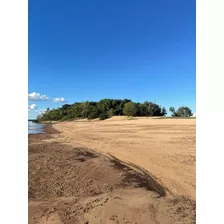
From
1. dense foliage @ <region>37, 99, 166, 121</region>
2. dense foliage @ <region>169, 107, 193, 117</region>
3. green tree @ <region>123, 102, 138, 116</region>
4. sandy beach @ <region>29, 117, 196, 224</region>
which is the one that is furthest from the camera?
green tree @ <region>123, 102, 138, 116</region>

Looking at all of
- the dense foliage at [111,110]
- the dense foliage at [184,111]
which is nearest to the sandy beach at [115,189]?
the dense foliage at [184,111]

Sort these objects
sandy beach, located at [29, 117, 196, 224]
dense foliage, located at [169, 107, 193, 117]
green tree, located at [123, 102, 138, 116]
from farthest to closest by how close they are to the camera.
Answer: green tree, located at [123, 102, 138, 116]
dense foliage, located at [169, 107, 193, 117]
sandy beach, located at [29, 117, 196, 224]

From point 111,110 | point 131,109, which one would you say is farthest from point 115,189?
point 111,110

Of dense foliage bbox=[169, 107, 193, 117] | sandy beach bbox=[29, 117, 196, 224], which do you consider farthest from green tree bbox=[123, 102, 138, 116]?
sandy beach bbox=[29, 117, 196, 224]

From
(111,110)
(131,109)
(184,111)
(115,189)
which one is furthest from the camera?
(111,110)

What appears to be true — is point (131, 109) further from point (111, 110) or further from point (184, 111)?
point (184, 111)

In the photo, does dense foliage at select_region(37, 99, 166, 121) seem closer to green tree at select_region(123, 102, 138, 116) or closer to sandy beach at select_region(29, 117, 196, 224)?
green tree at select_region(123, 102, 138, 116)

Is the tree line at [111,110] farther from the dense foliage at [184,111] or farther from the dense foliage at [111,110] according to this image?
Result: the dense foliage at [184,111]

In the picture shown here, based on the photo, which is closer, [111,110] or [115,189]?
[115,189]

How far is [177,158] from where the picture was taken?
3.45m

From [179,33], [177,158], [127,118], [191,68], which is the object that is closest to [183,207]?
[191,68]

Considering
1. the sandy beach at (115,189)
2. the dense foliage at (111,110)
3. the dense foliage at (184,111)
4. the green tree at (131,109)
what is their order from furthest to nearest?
the green tree at (131,109) → the dense foliage at (111,110) → the dense foliage at (184,111) → the sandy beach at (115,189)
